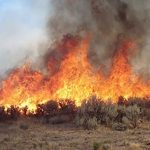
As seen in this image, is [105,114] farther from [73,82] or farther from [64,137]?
[64,137]

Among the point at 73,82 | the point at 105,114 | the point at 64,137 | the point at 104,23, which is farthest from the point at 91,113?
the point at 104,23

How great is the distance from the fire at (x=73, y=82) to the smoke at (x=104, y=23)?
93cm

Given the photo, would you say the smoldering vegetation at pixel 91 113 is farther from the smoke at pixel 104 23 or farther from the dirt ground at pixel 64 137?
the smoke at pixel 104 23

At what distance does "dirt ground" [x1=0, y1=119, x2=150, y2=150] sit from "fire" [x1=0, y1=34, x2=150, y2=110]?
236 cm

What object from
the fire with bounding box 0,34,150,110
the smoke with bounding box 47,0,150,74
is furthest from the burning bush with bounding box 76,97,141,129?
the smoke with bounding box 47,0,150,74

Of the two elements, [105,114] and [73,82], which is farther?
[73,82]

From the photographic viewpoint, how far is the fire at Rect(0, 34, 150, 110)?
3228 centimetres

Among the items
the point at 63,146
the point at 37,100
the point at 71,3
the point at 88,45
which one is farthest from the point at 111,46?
the point at 63,146

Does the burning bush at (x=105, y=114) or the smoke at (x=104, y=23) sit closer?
the burning bush at (x=105, y=114)

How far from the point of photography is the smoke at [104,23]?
1393 inches

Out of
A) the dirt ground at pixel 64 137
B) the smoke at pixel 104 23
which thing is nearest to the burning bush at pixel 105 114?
the dirt ground at pixel 64 137

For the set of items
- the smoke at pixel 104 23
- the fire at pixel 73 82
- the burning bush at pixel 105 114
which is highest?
the smoke at pixel 104 23

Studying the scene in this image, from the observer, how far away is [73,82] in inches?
1288

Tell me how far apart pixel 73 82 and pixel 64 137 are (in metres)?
7.86
